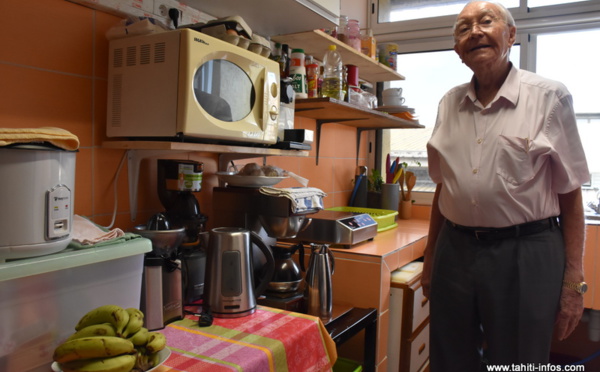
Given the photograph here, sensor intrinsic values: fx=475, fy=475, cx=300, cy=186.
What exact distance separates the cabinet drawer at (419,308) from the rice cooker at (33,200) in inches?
55.8

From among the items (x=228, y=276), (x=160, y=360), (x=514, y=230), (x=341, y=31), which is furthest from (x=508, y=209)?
(x=341, y=31)

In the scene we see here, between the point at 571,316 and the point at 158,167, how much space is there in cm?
136

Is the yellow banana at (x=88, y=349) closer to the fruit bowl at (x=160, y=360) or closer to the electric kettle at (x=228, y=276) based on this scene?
the fruit bowl at (x=160, y=360)

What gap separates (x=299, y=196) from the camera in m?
1.59

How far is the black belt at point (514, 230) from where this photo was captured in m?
1.42

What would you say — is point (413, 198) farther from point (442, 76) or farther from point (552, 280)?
point (552, 280)

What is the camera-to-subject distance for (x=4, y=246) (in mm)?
852

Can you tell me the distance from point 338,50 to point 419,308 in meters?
1.23

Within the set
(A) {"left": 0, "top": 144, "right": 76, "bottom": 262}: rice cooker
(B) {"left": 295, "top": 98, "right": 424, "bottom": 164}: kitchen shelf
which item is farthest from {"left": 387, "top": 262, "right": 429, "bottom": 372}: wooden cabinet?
(A) {"left": 0, "top": 144, "right": 76, "bottom": 262}: rice cooker

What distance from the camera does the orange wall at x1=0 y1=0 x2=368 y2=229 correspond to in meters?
1.19

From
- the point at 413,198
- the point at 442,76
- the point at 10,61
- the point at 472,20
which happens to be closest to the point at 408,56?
the point at 442,76

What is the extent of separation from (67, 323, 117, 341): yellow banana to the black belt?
3.58 ft

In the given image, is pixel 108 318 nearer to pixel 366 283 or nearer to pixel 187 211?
pixel 187 211

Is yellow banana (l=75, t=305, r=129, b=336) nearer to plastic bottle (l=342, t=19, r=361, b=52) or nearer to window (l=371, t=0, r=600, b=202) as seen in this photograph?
plastic bottle (l=342, t=19, r=361, b=52)
